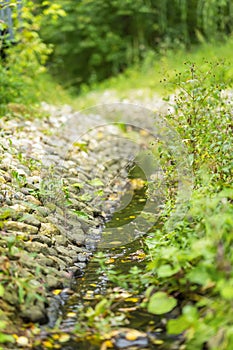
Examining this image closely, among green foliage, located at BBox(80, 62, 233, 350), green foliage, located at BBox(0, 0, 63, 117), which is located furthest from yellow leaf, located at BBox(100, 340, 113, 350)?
green foliage, located at BBox(0, 0, 63, 117)

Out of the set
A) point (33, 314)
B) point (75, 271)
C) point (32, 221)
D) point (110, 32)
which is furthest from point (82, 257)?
→ point (110, 32)

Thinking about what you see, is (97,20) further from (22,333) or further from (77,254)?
(22,333)

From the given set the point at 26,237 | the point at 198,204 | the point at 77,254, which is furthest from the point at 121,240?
the point at 198,204

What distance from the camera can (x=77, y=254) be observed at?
12.1 ft

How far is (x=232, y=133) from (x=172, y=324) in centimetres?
169

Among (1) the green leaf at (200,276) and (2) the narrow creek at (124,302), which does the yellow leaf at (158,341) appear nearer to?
(2) the narrow creek at (124,302)

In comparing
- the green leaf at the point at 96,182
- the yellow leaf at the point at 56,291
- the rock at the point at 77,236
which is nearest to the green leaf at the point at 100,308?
the yellow leaf at the point at 56,291

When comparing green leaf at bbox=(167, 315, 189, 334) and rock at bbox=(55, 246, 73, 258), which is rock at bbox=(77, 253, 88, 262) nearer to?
rock at bbox=(55, 246, 73, 258)

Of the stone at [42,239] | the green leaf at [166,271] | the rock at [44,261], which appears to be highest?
the stone at [42,239]

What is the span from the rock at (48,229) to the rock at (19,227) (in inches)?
4.3

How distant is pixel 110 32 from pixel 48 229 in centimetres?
878

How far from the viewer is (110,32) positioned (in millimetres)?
11734

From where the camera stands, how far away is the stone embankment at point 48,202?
2.85m

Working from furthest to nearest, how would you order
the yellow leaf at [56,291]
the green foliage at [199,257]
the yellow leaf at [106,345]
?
the yellow leaf at [56,291], the yellow leaf at [106,345], the green foliage at [199,257]
